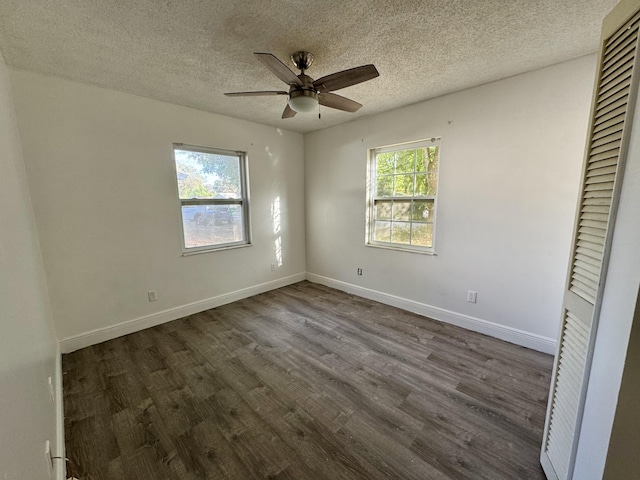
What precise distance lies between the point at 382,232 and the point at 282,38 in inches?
95.3

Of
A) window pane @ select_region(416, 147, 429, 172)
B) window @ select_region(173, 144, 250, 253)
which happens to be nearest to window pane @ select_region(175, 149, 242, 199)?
window @ select_region(173, 144, 250, 253)

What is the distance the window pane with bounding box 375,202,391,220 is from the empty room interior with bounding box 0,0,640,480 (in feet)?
0.07

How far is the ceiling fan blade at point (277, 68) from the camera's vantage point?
1.44 metres

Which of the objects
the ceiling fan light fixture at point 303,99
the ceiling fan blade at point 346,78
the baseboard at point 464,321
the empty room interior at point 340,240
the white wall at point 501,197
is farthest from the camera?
the baseboard at point 464,321

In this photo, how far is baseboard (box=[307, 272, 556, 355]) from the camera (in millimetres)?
2375

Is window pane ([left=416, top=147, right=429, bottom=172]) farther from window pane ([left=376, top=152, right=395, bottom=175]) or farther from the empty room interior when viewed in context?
window pane ([left=376, top=152, right=395, bottom=175])

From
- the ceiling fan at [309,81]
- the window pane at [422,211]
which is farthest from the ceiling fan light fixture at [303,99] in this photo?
the window pane at [422,211]

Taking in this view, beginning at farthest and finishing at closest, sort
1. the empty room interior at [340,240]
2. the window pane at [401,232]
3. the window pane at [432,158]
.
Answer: the window pane at [401,232] → the window pane at [432,158] → the empty room interior at [340,240]

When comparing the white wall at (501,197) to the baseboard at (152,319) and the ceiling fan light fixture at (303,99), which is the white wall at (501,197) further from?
the baseboard at (152,319)

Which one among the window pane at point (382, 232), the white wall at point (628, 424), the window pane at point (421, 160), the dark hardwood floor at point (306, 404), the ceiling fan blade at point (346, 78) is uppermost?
the ceiling fan blade at point (346, 78)

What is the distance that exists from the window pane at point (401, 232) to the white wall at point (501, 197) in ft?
0.66

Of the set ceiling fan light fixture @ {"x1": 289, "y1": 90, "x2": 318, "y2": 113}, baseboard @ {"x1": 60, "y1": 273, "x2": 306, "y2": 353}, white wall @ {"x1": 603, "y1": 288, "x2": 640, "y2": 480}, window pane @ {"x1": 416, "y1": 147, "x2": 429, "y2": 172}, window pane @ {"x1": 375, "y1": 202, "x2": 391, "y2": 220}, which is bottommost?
baseboard @ {"x1": 60, "y1": 273, "x2": 306, "y2": 353}

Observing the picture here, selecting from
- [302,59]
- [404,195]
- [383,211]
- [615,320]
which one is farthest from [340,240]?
[615,320]

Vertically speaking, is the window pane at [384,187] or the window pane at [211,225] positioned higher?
the window pane at [384,187]
